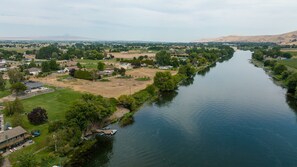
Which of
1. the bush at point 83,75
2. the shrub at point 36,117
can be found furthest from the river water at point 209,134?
the bush at point 83,75

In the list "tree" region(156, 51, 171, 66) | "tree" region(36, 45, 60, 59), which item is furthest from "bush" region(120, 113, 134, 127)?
"tree" region(36, 45, 60, 59)

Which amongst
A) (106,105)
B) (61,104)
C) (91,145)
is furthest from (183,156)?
Answer: (61,104)

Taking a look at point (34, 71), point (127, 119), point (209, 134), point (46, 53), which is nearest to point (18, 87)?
point (127, 119)

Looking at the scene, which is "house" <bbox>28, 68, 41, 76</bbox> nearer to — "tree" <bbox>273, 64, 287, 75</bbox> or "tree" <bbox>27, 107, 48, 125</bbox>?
"tree" <bbox>27, 107, 48, 125</bbox>

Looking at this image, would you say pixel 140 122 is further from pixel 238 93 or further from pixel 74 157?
pixel 238 93

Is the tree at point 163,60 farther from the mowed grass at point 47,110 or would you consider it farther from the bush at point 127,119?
the bush at point 127,119

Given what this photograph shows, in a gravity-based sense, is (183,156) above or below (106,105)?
below

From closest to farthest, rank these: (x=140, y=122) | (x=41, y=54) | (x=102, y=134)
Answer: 1. (x=102, y=134)
2. (x=140, y=122)
3. (x=41, y=54)
